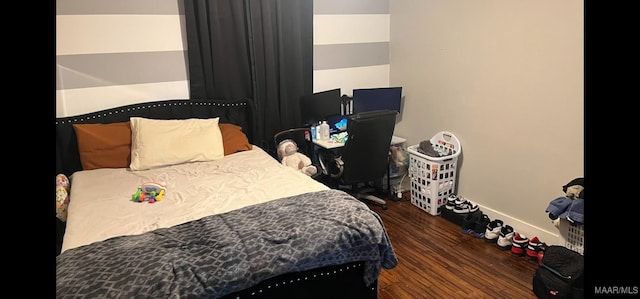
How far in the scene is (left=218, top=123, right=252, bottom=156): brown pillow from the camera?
11.1 feet

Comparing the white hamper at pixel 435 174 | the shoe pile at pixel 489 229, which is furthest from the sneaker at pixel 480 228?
the white hamper at pixel 435 174

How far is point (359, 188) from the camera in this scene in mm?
3982

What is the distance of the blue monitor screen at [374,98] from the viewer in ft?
12.8

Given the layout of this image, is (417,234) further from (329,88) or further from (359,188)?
(329,88)

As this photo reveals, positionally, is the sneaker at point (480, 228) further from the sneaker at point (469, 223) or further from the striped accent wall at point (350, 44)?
the striped accent wall at point (350, 44)

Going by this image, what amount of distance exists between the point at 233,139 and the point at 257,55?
0.70m

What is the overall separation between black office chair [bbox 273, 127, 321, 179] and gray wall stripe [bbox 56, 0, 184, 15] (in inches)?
48.3

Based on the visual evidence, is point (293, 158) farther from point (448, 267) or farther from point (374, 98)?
point (448, 267)

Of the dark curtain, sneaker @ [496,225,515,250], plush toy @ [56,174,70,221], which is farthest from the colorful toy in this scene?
sneaker @ [496,225,515,250]

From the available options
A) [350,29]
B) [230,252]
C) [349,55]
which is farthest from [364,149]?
[230,252]

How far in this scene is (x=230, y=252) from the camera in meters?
1.83

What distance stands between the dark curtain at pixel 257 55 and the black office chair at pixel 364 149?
24.8 inches

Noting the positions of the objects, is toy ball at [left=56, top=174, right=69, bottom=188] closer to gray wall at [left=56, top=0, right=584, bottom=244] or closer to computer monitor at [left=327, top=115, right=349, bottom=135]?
gray wall at [left=56, top=0, right=584, bottom=244]

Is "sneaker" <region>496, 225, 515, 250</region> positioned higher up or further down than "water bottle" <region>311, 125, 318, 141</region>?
further down
